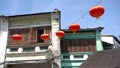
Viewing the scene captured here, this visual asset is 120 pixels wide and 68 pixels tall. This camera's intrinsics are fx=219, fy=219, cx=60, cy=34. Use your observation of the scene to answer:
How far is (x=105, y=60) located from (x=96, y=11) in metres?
3.55

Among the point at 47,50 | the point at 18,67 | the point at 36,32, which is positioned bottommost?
the point at 18,67

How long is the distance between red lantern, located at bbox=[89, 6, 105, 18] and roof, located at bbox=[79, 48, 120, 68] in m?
2.86

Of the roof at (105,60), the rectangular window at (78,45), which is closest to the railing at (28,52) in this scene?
the rectangular window at (78,45)

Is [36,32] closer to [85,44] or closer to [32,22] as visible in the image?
[32,22]

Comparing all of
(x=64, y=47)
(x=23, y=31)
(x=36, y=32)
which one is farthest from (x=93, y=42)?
(x=23, y=31)

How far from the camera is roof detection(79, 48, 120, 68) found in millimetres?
9586

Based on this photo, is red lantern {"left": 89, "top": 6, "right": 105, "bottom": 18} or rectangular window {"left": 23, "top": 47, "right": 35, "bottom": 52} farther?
rectangular window {"left": 23, "top": 47, "right": 35, "bottom": 52}

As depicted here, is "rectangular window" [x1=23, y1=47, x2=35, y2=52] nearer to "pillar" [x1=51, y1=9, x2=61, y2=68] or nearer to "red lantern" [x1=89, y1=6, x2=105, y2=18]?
"pillar" [x1=51, y1=9, x2=61, y2=68]

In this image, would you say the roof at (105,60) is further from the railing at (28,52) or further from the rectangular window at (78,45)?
the railing at (28,52)

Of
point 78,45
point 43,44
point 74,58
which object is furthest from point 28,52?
point 78,45

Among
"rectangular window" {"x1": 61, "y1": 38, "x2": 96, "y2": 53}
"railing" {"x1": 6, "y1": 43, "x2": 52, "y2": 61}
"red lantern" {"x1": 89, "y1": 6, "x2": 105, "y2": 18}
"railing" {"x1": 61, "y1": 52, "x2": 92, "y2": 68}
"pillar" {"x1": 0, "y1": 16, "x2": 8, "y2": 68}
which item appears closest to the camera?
"red lantern" {"x1": 89, "y1": 6, "x2": 105, "y2": 18}

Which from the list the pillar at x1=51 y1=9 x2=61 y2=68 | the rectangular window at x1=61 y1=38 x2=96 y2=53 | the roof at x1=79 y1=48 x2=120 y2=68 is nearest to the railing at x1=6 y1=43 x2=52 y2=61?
the pillar at x1=51 y1=9 x2=61 y2=68

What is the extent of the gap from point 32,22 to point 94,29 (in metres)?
4.33

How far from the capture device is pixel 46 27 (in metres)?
15.1
